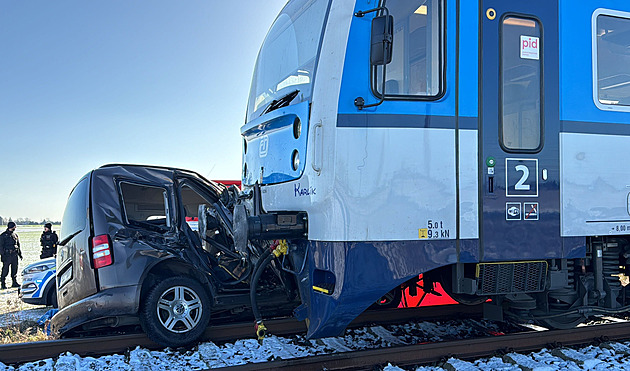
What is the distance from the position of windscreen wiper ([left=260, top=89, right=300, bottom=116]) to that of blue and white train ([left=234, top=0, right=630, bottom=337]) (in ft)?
0.11

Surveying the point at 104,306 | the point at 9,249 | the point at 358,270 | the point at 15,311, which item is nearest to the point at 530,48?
the point at 358,270

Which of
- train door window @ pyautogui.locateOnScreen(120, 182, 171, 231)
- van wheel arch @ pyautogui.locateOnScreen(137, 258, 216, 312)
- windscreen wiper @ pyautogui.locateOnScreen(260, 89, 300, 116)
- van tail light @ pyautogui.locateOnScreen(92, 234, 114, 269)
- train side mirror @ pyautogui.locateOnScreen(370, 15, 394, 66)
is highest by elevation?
train side mirror @ pyautogui.locateOnScreen(370, 15, 394, 66)

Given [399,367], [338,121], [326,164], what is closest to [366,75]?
[338,121]

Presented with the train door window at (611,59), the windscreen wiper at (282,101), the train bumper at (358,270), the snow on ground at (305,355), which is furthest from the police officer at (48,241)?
the train door window at (611,59)

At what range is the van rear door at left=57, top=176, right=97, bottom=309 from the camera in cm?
562

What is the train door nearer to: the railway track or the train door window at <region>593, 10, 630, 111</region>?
the train door window at <region>593, 10, 630, 111</region>

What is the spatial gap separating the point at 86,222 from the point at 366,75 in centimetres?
341

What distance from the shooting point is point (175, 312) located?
224 inches

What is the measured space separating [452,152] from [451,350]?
1874 mm

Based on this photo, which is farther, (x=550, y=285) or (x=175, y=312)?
(x=175, y=312)

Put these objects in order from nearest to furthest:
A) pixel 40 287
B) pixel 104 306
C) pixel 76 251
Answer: pixel 104 306 → pixel 76 251 → pixel 40 287

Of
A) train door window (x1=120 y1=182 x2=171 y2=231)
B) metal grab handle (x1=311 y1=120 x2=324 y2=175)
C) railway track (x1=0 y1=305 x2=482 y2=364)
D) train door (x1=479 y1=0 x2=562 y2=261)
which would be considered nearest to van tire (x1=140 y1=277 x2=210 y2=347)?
railway track (x1=0 y1=305 x2=482 y2=364)

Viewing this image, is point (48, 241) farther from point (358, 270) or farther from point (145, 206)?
point (358, 270)

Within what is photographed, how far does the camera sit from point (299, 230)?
4.56 m
